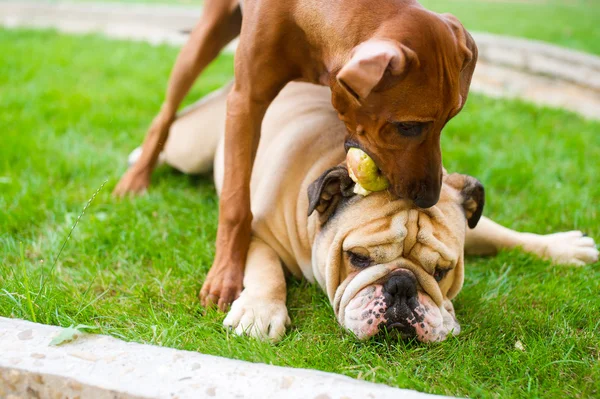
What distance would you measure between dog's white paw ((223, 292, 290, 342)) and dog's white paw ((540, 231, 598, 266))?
1.54 meters

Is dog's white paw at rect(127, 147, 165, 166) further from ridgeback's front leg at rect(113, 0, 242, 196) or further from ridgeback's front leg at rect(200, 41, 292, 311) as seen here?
ridgeback's front leg at rect(200, 41, 292, 311)

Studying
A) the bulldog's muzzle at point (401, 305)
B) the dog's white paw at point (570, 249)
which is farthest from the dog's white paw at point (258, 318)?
the dog's white paw at point (570, 249)

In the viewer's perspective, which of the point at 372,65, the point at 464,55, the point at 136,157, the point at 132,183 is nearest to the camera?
the point at 372,65

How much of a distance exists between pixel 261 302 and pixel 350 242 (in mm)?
481

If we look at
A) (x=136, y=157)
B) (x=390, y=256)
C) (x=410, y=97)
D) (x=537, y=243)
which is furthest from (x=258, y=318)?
(x=136, y=157)

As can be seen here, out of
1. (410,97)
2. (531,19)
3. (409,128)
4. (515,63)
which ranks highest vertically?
(410,97)

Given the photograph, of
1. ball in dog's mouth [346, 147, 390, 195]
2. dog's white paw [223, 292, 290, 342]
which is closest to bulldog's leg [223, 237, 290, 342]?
dog's white paw [223, 292, 290, 342]

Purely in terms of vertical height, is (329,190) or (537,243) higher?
(329,190)

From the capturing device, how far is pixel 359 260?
116 inches

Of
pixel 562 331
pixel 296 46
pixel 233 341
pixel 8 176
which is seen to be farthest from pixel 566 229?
pixel 8 176

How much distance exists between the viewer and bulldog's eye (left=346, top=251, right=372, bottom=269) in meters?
Result: 2.92

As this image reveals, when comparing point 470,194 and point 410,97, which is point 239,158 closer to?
point 410,97

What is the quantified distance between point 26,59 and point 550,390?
6.19 metres

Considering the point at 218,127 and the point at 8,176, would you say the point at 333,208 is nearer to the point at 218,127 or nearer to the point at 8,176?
the point at 218,127
